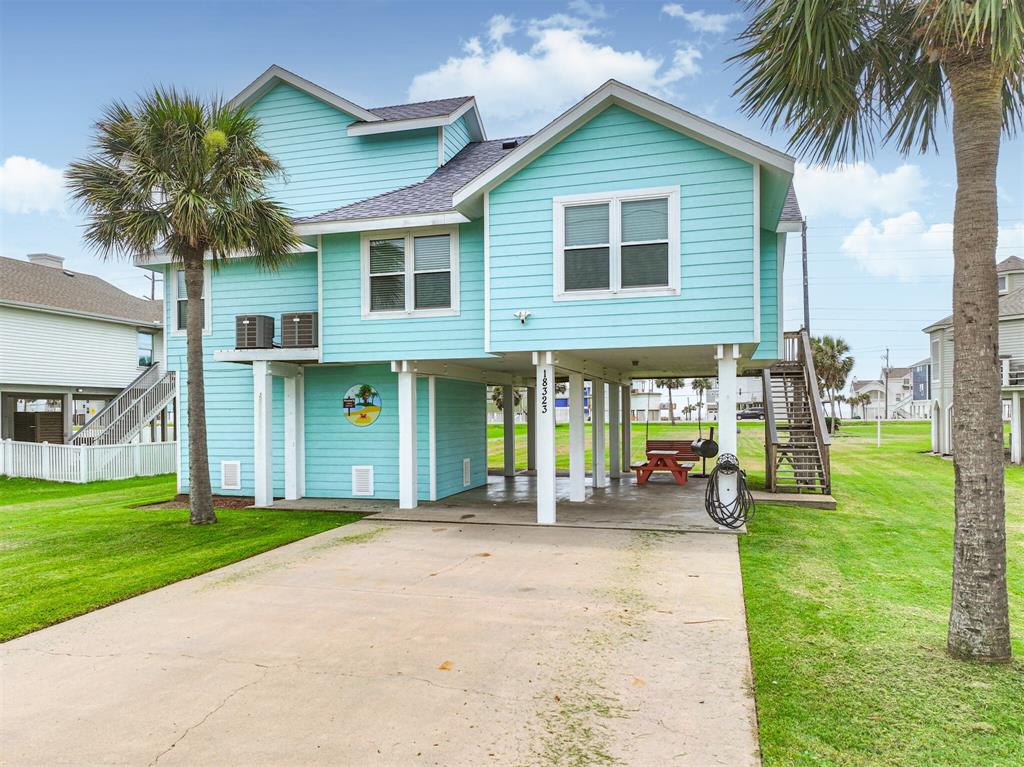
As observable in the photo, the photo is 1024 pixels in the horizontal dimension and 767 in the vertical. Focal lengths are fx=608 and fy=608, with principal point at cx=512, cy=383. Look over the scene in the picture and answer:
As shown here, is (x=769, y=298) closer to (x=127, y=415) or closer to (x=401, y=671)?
(x=401, y=671)

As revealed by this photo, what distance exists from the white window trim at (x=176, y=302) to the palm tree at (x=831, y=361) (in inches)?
1661

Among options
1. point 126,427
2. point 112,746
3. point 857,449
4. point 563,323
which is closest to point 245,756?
point 112,746

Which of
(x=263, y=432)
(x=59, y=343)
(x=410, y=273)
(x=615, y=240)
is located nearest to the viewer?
(x=615, y=240)

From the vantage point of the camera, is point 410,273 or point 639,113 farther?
point 410,273

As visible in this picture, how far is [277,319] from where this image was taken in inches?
492

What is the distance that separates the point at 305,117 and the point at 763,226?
9834 millimetres

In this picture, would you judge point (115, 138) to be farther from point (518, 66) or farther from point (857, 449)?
point (857, 449)

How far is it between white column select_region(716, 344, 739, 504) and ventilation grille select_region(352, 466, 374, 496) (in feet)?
22.6

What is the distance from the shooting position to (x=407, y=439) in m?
10.9

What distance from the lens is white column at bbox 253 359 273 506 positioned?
11766mm

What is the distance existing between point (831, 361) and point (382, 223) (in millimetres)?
44118

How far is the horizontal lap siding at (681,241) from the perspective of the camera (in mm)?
8523

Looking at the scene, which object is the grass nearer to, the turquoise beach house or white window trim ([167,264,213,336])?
the turquoise beach house

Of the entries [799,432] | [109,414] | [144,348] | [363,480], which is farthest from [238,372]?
[144,348]
